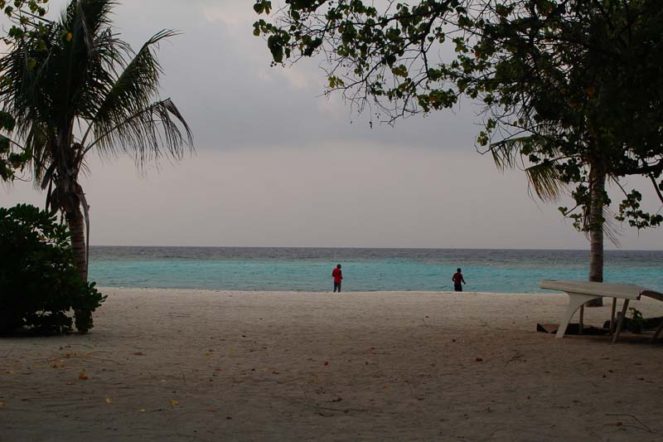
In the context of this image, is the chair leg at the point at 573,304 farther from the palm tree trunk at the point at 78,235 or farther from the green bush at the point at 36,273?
the palm tree trunk at the point at 78,235

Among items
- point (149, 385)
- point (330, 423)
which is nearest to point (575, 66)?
point (330, 423)

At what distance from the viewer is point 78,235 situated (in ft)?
44.2

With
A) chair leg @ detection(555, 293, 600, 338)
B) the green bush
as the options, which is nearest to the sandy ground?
chair leg @ detection(555, 293, 600, 338)

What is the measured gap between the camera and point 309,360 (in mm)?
8453

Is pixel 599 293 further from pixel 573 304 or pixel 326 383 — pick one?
pixel 326 383

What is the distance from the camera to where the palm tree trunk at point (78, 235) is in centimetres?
1321

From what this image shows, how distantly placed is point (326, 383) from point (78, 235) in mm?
7812

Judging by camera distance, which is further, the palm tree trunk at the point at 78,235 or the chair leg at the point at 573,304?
the palm tree trunk at the point at 78,235

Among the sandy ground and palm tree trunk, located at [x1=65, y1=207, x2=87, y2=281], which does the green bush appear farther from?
palm tree trunk, located at [x1=65, y1=207, x2=87, y2=281]

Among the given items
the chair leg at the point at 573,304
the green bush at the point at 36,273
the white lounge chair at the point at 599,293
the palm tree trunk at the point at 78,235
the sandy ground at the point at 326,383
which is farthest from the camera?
the palm tree trunk at the point at 78,235

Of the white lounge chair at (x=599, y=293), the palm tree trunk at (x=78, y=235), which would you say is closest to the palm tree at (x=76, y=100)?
the palm tree trunk at (x=78, y=235)

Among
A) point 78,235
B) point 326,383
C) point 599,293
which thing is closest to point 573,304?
point 599,293

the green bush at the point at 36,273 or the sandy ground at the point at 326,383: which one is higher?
the green bush at the point at 36,273

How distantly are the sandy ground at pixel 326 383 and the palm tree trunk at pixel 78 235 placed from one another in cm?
129
